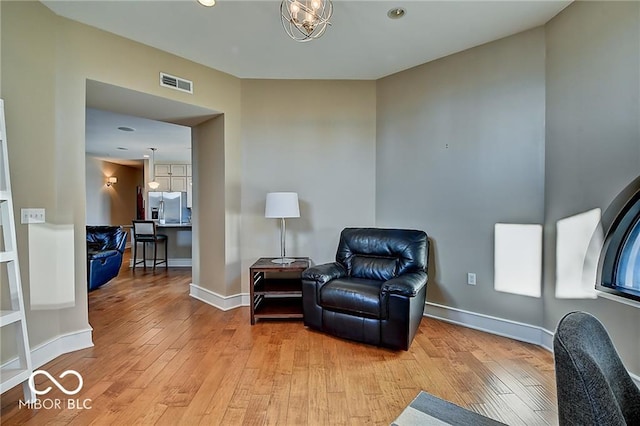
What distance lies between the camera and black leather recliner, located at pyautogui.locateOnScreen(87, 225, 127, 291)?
4.17 metres

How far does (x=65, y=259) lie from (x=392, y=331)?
279 centimetres

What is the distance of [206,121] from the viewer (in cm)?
394

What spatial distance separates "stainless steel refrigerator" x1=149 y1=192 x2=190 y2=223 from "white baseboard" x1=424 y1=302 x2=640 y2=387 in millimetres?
6532

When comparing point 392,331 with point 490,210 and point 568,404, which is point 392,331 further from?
point 568,404

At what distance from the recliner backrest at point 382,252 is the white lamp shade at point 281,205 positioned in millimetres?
694

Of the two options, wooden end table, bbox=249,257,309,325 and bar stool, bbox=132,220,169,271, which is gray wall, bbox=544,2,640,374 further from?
bar stool, bbox=132,220,169,271

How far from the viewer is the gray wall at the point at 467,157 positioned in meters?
2.77

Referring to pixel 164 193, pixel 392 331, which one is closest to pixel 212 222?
pixel 392 331

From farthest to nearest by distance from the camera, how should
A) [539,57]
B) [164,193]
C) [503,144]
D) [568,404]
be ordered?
[164,193], [503,144], [539,57], [568,404]

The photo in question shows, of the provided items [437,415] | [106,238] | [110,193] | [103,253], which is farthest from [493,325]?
[110,193]

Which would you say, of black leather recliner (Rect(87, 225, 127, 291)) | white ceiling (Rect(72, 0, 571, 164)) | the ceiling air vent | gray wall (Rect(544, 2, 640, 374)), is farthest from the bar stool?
gray wall (Rect(544, 2, 640, 374))

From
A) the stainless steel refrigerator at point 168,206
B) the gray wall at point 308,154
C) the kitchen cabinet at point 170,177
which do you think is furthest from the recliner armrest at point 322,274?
the kitchen cabinet at point 170,177

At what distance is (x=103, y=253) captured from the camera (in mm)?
4344

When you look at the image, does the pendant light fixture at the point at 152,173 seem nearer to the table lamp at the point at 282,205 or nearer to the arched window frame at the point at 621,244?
the table lamp at the point at 282,205
